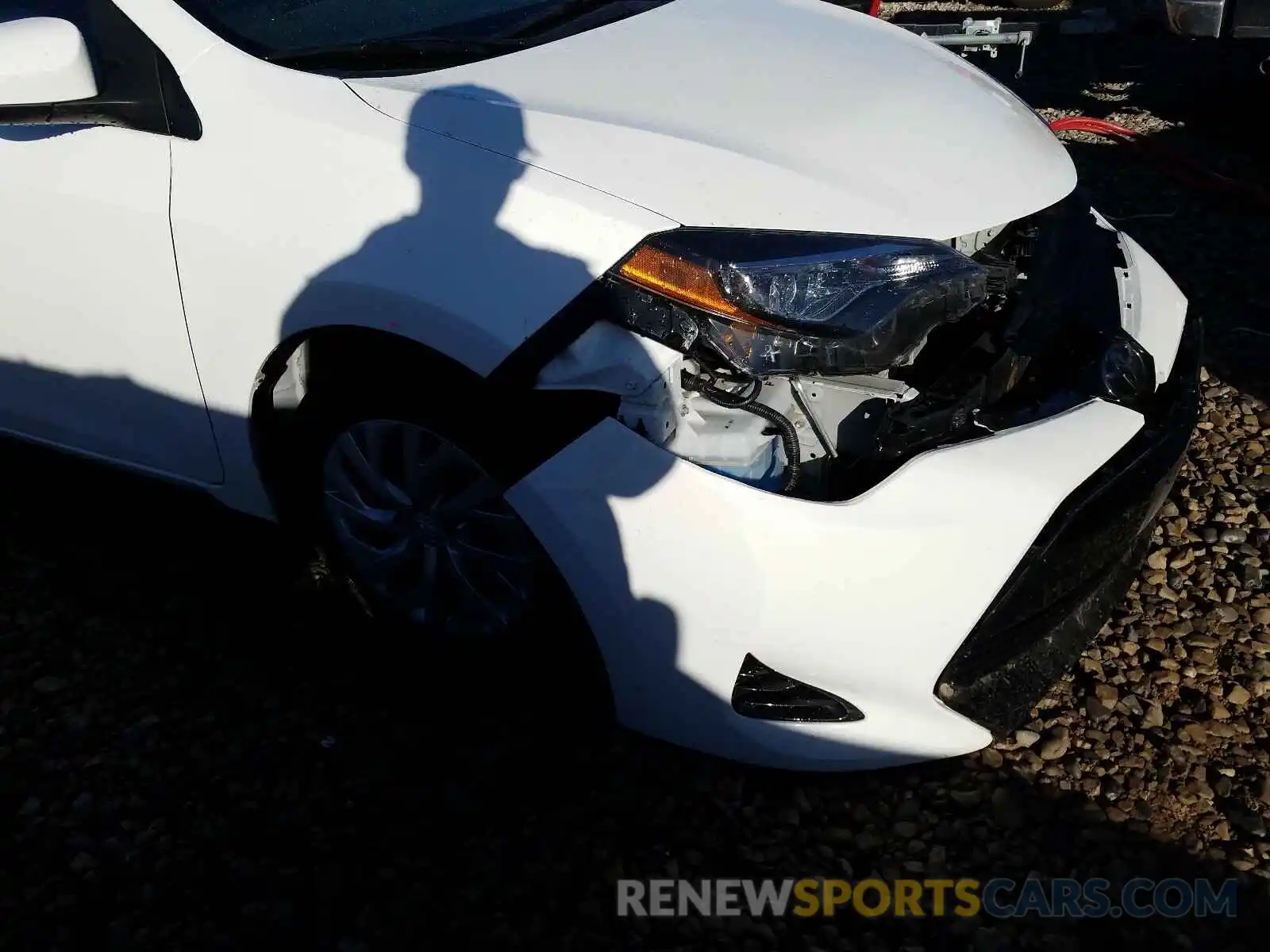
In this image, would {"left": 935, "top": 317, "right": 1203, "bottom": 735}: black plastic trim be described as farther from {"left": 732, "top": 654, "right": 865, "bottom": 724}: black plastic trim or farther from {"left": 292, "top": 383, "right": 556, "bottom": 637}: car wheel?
{"left": 292, "top": 383, "right": 556, "bottom": 637}: car wheel

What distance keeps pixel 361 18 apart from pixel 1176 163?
4.11m

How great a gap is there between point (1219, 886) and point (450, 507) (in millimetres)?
1649

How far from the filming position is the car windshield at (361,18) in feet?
8.11

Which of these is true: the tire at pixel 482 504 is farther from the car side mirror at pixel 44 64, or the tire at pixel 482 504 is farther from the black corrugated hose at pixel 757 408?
the car side mirror at pixel 44 64

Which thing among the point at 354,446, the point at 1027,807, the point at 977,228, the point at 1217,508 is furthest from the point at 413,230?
the point at 1217,508

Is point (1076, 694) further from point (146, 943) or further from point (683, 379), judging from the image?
point (146, 943)

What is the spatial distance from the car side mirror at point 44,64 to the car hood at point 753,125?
1.90ft

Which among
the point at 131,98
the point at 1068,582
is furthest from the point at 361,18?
the point at 1068,582

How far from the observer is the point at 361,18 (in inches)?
103

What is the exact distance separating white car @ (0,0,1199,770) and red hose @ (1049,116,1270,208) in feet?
8.89

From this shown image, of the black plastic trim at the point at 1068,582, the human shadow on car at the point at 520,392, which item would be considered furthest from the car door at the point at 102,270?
the black plastic trim at the point at 1068,582

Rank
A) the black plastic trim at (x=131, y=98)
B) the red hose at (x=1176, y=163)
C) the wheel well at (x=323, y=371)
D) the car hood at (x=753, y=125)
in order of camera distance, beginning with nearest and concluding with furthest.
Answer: the car hood at (x=753, y=125)
the wheel well at (x=323, y=371)
the black plastic trim at (x=131, y=98)
the red hose at (x=1176, y=163)

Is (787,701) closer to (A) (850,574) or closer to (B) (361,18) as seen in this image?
(A) (850,574)

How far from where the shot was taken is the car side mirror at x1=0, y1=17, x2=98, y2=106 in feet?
7.55
